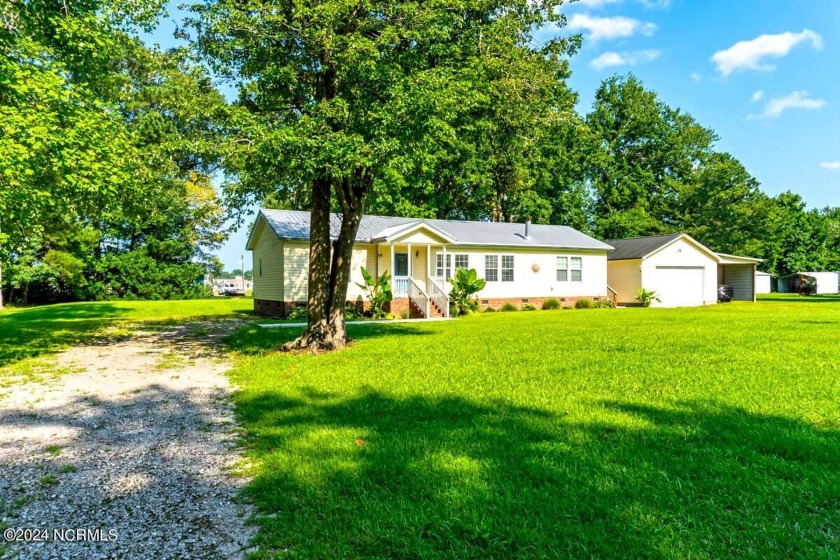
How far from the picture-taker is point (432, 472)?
3912 mm

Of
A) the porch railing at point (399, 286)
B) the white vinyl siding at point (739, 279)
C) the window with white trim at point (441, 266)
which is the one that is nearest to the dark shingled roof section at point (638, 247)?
the white vinyl siding at point (739, 279)

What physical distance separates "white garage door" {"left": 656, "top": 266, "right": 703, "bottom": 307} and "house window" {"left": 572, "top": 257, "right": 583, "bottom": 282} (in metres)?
4.39

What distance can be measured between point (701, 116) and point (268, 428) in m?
47.9

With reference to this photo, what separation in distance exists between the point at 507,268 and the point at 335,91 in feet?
51.5

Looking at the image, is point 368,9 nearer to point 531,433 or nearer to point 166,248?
point 531,433

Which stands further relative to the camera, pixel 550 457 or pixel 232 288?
pixel 232 288

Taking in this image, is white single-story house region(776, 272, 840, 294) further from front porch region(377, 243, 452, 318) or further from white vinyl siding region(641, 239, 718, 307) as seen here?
front porch region(377, 243, 452, 318)

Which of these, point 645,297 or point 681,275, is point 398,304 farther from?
point 681,275

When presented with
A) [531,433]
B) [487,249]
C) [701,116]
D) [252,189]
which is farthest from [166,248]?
[701,116]

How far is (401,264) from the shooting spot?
21.5m

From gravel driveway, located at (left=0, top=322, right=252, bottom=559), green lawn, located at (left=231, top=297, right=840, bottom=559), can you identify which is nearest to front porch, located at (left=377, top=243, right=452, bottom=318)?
green lawn, located at (left=231, top=297, right=840, bottom=559)

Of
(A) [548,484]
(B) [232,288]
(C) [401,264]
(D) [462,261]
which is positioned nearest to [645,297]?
(D) [462,261]

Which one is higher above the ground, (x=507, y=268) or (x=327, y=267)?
(x=507, y=268)

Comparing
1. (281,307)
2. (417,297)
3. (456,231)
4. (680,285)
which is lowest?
(281,307)
